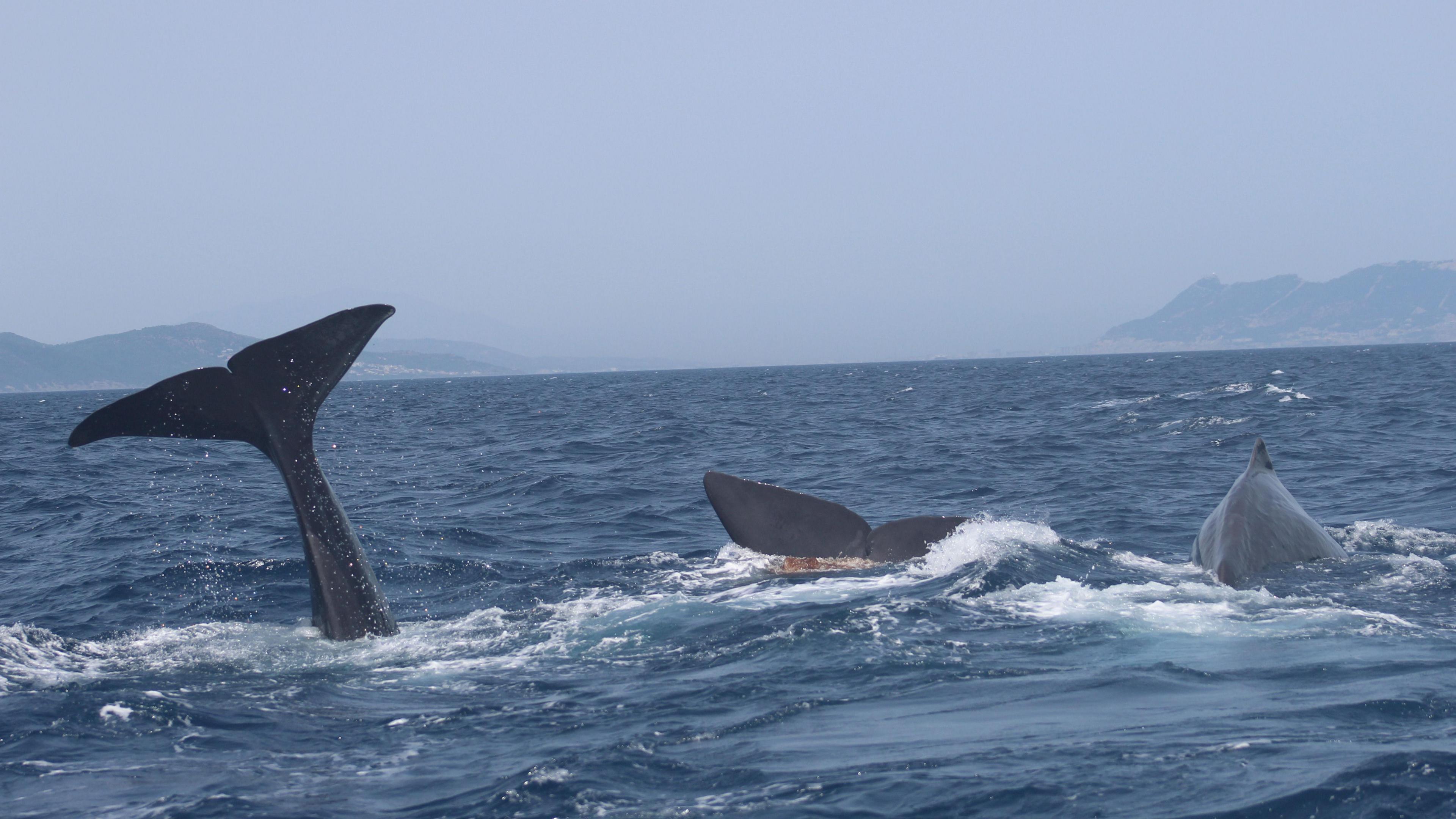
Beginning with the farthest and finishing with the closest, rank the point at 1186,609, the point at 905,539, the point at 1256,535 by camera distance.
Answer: the point at 905,539, the point at 1256,535, the point at 1186,609

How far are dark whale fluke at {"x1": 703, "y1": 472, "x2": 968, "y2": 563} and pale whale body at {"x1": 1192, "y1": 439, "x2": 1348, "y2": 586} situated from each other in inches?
99.5

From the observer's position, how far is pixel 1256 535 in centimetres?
1055

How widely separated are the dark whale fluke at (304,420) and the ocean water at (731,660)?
432 millimetres

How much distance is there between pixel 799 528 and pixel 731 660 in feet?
11.1

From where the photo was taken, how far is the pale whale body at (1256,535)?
10.2m

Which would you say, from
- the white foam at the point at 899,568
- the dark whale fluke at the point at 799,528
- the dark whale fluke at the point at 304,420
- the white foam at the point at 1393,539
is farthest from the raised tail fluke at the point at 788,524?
the white foam at the point at 1393,539

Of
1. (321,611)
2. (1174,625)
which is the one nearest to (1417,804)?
(1174,625)

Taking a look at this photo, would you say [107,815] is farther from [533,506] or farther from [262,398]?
[533,506]

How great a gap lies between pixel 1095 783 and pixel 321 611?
6083mm

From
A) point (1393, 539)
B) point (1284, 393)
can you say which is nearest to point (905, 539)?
point (1393, 539)

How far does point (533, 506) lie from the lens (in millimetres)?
17969

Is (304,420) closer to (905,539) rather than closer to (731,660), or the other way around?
(731,660)

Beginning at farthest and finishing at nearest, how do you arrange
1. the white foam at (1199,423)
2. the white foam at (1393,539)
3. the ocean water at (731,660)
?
the white foam at (1199,423), the white foam at (1393,539), the ocean water at (731,660)

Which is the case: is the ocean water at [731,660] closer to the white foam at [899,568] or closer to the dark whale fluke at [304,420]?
the white foam at [899,568]
